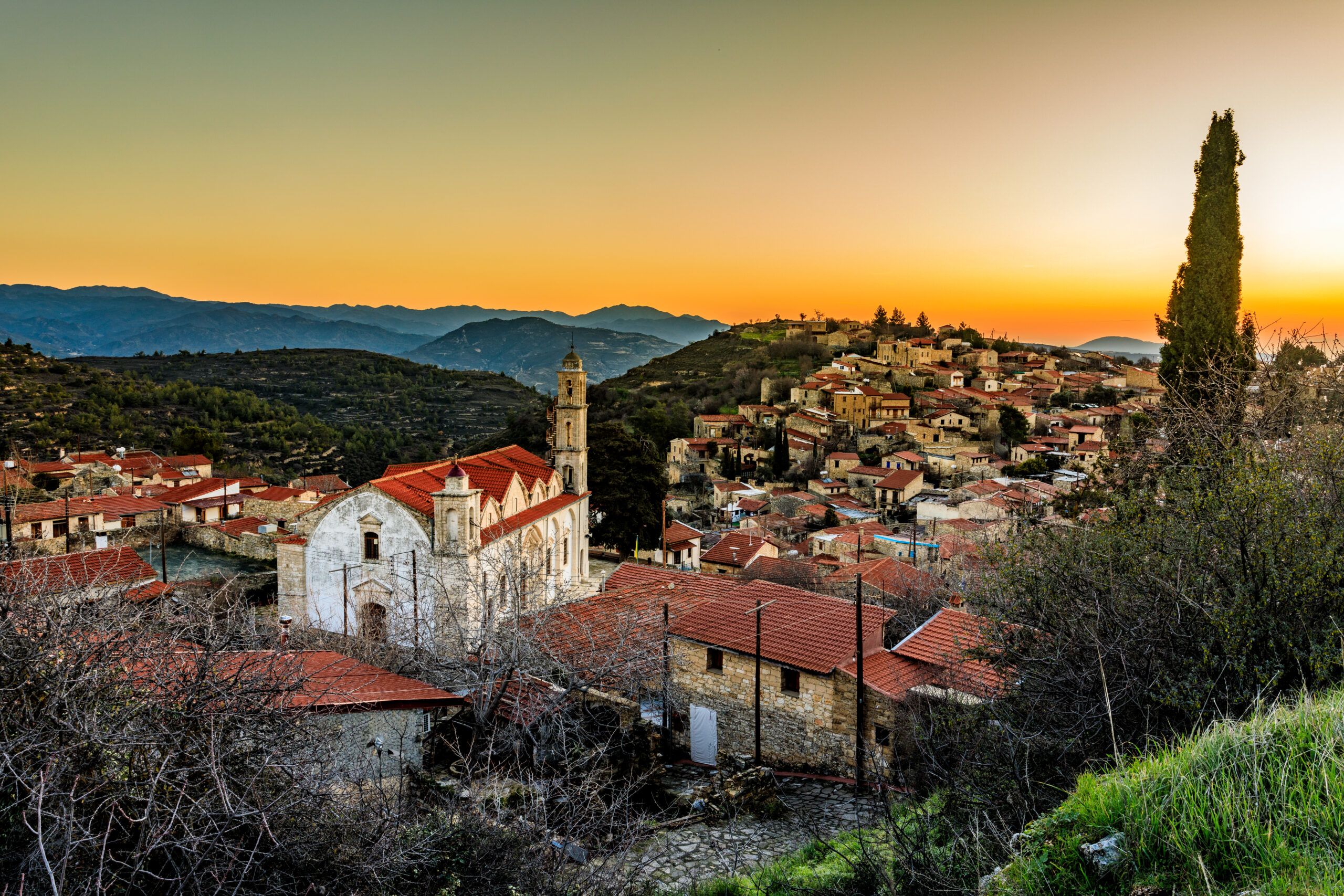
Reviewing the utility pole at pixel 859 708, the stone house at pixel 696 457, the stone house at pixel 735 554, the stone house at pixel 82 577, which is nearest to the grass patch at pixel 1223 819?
the utility pole at pixel 859 708

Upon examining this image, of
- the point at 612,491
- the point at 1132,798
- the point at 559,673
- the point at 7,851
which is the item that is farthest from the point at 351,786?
the point at 612,491

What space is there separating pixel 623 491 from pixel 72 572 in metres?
19.6

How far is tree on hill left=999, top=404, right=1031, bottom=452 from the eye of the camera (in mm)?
54656

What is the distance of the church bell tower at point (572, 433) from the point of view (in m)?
23.9

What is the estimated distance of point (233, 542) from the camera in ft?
79.9

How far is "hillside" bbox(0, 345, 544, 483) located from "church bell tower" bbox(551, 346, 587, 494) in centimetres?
2163

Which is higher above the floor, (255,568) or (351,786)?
(351,786)

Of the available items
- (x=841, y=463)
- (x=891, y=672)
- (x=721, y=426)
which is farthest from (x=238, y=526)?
(x=721, y=426)

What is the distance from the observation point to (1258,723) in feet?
12.8

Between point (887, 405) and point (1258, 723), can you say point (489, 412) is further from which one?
point (1258, 723)

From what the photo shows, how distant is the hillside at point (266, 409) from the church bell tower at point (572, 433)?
71.0 feet

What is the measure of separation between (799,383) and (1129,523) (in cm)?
7214

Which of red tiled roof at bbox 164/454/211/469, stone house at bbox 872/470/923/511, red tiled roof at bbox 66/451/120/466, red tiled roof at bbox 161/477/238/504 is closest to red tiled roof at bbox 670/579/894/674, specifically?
red tiled roof at bbox 161/477/238/504

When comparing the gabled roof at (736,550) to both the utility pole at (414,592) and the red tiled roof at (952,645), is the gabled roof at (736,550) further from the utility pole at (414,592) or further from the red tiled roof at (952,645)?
the red tiled roof at (952,645)
